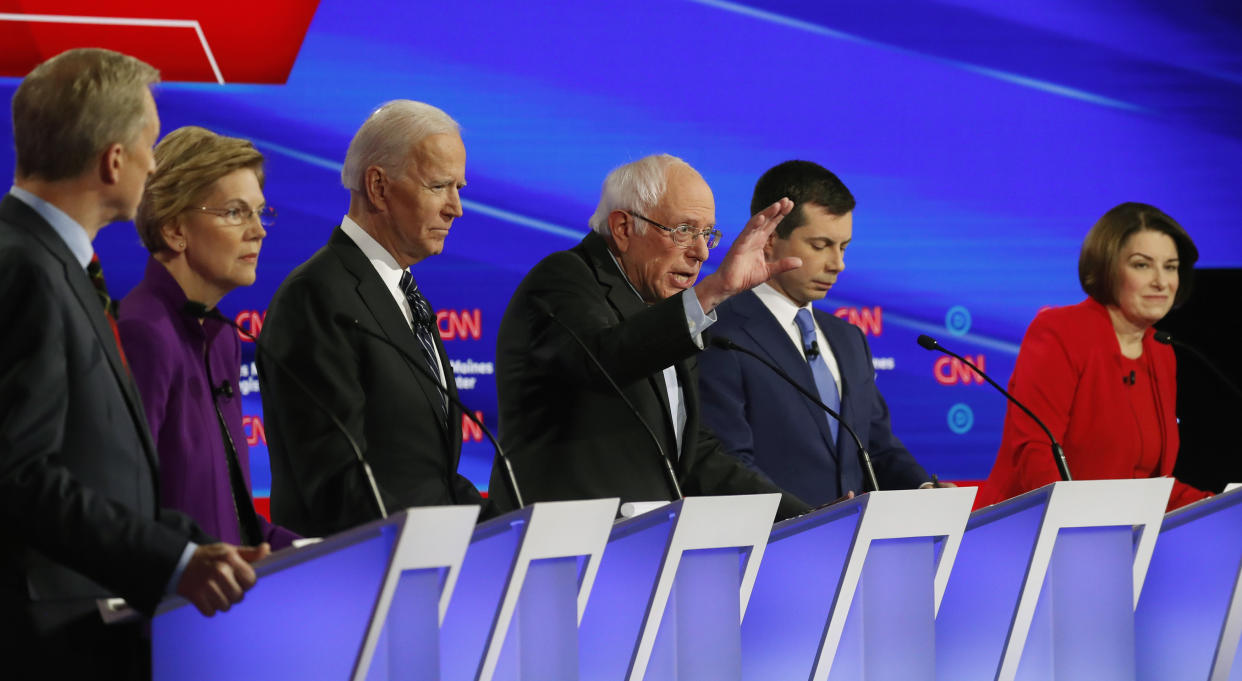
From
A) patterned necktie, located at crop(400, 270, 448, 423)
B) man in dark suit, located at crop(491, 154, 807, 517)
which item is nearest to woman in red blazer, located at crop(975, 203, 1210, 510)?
man in dark suit, located at crop(491, 154, 807, 517)

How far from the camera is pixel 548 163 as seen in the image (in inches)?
209

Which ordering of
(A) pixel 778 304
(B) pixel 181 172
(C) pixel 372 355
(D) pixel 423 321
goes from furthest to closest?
(A) pixel 778 304, (D) pixel 423 321, (C) pixel 372 355, (B) pixel 181 172

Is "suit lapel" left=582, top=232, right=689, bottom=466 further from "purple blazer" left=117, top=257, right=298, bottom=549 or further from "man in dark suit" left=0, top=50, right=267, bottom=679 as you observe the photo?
"man in dark suit" left=0, top=50, right=267, bottom=679

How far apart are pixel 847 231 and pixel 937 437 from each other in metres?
1.47

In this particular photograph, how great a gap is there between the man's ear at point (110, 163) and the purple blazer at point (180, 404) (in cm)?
51

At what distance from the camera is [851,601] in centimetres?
276

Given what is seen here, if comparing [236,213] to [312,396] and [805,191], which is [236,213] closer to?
[312,396]

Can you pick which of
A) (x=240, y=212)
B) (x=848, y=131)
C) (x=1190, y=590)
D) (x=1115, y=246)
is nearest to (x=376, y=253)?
(x=240, y=212)

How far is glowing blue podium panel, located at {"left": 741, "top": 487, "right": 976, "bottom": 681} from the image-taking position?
2.75 meters

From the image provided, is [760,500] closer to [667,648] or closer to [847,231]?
[667,648]

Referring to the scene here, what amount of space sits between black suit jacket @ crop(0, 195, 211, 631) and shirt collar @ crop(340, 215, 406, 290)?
1133mm

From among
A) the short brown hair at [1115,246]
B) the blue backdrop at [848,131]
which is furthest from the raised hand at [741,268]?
the blue backdrop at [848,131]

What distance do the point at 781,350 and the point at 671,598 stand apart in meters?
1.56

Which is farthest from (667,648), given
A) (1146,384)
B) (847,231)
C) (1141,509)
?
(1146,384)
